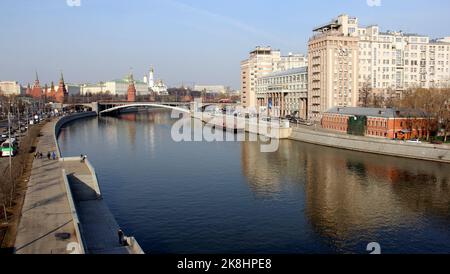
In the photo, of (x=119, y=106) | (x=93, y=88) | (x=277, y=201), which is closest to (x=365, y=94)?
(x=277, y=201)

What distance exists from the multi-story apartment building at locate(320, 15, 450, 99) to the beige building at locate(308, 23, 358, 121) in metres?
3.09

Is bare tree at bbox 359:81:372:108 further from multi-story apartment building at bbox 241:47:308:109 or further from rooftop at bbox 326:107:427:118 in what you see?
multi-story apartment building at bbox 241:47:308:109

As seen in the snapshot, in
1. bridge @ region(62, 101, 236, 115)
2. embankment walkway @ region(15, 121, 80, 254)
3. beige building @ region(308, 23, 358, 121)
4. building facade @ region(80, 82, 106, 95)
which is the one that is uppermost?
building facade @ region(80, 82, 106, 95)

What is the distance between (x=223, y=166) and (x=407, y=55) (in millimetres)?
40342

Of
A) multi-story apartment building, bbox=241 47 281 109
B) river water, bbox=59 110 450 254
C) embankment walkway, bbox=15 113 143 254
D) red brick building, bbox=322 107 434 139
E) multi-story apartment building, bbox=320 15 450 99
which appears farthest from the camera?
multi-story apartment building, bbox=241 47 281 109

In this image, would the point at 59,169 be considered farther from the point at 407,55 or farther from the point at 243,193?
the point at 407,55

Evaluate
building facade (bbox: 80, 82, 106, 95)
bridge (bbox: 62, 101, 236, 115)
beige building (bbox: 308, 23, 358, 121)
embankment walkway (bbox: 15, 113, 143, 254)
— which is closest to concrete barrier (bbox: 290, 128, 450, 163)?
beige building (bbox: 308, 23, 358, 121)

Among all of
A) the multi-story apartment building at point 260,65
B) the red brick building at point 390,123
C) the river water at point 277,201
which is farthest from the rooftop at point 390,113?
the multi-story apartment building at point 260,65

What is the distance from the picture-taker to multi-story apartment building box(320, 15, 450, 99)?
5442 centimetres

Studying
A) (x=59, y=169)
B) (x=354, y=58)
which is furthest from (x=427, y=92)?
(x=59, y=169)

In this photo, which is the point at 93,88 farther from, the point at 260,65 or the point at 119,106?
the point at 260,65

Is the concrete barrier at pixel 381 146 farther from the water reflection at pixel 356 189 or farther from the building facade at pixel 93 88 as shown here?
the building facade at pixel 93 88
